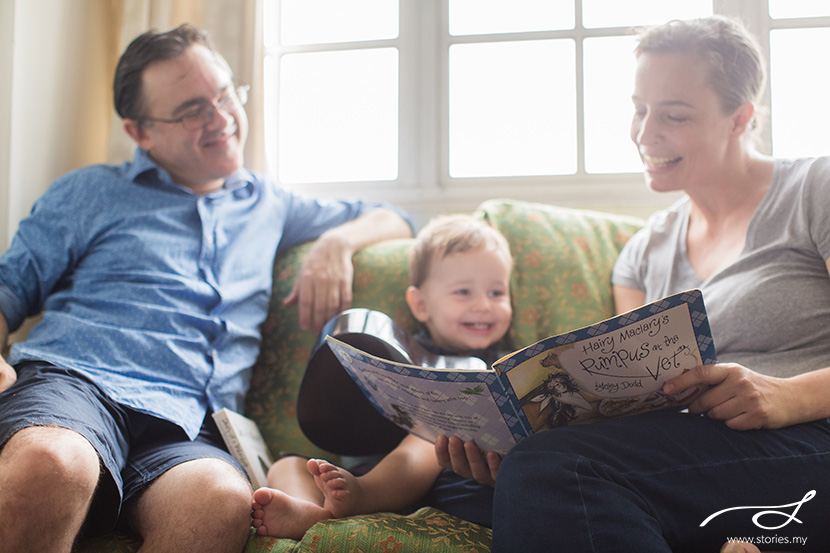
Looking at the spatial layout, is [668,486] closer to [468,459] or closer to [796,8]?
[468,459]

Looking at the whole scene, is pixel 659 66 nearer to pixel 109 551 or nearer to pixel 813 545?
pixel 813 545

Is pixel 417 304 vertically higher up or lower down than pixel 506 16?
lower down

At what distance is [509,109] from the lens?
2.40m

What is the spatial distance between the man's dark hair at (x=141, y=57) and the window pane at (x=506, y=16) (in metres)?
1.00

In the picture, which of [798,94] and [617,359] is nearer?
[617,359]

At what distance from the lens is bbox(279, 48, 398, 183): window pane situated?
2.45 m

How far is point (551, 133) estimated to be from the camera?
93.3 inches

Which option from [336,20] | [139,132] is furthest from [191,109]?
[336,20]

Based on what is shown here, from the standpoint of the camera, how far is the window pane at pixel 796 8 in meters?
2.22

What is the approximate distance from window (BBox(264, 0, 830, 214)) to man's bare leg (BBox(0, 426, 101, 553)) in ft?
4.78

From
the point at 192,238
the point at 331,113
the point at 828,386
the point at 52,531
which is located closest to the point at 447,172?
the point at 331,113

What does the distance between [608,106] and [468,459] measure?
158 cm

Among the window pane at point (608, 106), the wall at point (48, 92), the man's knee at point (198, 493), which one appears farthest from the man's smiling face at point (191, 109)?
the window pane at point (608, 106)

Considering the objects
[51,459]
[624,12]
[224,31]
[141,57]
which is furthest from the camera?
[624,12]
